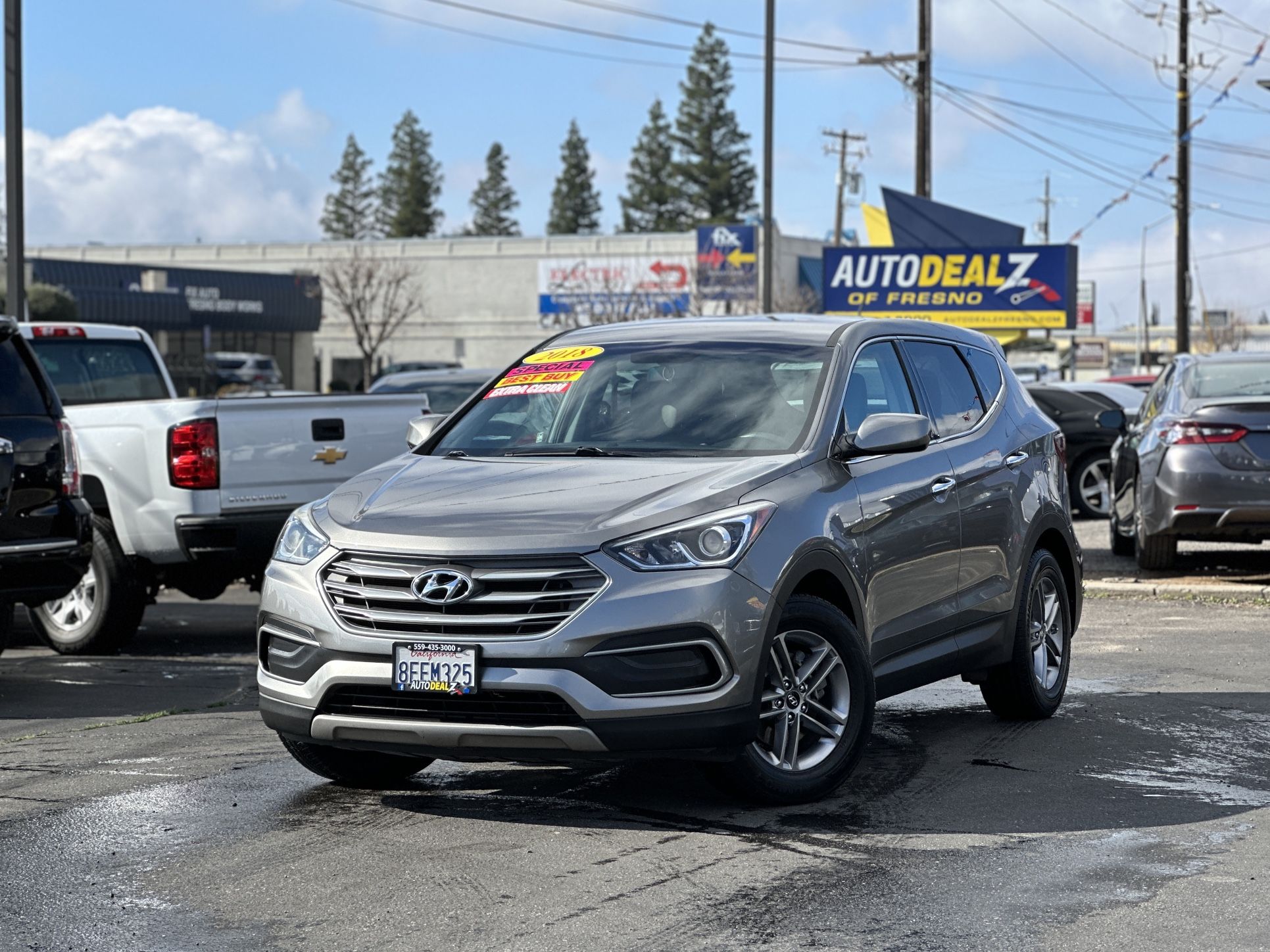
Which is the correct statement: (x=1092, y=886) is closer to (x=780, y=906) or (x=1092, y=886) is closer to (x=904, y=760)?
(x=780, y=906)

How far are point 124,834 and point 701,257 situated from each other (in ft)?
232

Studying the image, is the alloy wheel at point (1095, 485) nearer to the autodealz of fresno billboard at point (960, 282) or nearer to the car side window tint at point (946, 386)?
the car side window tint at point (946, 386)

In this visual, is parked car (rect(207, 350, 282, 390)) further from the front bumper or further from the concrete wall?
the front bumper

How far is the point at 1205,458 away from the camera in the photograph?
12297 millimetres

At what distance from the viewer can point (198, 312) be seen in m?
69.2

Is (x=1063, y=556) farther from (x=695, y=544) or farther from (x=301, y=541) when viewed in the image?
(x=301, y=541)

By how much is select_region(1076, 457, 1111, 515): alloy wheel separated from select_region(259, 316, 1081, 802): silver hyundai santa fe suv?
40.3ft

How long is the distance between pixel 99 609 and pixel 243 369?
168 feet

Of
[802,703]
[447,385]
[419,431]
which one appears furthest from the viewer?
[447,385]

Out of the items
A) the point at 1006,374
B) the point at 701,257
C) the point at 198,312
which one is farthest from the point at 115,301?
the point at 1006,374

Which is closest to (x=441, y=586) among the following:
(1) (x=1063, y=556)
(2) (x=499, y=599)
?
(2) (x=499, y=599)

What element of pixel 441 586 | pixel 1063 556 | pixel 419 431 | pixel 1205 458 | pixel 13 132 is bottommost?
pixel 1063 556

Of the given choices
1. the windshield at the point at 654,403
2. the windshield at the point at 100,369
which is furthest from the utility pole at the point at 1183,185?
the windshield at the point at 654,403

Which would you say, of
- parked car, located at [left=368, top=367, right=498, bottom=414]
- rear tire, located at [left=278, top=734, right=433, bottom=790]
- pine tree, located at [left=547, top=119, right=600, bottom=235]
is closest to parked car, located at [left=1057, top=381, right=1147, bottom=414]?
parked car, located at [left=368, top=367, right=498, bottom=414]
